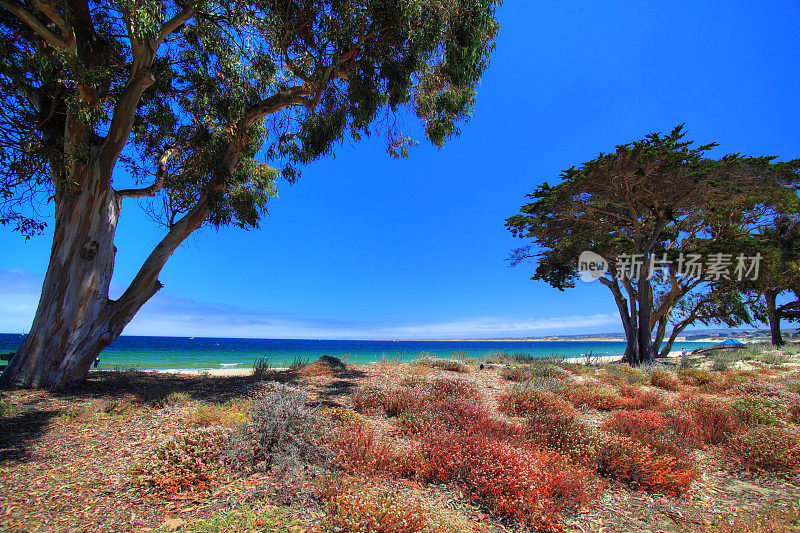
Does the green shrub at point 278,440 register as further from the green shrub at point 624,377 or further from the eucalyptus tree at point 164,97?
the green shrub at point 624,377

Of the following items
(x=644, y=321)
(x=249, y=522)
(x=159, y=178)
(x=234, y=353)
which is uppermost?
(x=159, y=178)

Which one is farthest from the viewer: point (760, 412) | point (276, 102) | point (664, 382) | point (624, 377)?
point (624, 377)

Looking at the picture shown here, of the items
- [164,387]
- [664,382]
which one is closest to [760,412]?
[664,382]

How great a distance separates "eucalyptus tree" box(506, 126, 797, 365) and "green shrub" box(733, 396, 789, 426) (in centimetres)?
949

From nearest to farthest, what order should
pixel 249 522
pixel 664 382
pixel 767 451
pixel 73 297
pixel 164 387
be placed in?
pixel 249 522 < pixel 767 451 < pixel 73 297 < pixel 164 387 < pixel 664 382

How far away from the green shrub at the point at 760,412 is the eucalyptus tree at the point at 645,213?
9.49 metres

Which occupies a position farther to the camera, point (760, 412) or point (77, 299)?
point (77, 299)

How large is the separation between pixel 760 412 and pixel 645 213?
1263cm

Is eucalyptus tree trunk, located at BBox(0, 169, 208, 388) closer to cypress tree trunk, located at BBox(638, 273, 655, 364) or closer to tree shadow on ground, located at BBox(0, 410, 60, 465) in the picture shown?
tree shadow on ground, located at BBox(0, 410, 60, 465)

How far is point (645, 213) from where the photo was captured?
15984 mm

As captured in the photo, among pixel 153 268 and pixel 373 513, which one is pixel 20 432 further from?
pixel 373 513

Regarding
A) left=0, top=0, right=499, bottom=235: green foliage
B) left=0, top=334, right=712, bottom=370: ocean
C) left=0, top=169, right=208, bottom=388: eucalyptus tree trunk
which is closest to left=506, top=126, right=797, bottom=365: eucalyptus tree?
left=0, top=334, right=712, bottom=370: ocean

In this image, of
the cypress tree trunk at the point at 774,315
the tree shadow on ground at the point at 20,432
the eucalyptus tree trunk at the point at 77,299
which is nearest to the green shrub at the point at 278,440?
the tree shadow on ground at the point at 20,432

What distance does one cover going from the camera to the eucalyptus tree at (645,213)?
43.2 ft
